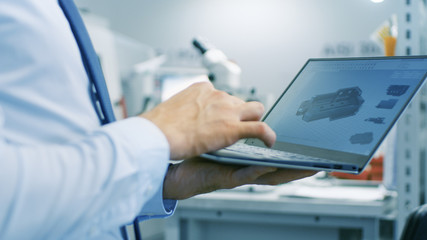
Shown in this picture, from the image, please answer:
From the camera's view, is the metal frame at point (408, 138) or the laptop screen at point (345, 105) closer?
the laptop screen at point (345, 105)

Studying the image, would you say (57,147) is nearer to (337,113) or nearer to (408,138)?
(337,113)

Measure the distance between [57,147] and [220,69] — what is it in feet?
4.79

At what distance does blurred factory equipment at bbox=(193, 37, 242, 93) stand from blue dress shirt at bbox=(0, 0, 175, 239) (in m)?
1.33

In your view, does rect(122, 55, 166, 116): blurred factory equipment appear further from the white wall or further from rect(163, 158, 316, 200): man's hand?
rect(163, 158, 316, 200): man's hand

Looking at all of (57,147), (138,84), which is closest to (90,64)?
(57,147)

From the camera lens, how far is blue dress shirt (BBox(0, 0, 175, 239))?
39 centimetres

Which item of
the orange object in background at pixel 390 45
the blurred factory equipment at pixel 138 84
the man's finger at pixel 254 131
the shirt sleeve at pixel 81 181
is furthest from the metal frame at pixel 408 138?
the blurred factory equipment at pixel 138 84

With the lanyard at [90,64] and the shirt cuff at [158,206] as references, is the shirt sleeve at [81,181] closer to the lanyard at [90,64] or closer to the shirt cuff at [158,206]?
the lanyard at [90,64]

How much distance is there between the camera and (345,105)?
1.91ft

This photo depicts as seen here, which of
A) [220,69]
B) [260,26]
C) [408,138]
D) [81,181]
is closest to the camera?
[81,181]

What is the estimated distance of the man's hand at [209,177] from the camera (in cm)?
57

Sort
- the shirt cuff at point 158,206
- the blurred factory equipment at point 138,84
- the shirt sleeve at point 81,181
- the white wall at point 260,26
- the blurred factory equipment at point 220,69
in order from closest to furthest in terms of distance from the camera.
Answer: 1. the shirt sleeve at point 81,181
2. the shirt cuff at point 158,206
3. the blurred factory equipment at point 220,69
4. the blurred factory equipment at point 138,84
5. the white wall at point 260,26

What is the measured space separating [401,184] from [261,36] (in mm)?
2161

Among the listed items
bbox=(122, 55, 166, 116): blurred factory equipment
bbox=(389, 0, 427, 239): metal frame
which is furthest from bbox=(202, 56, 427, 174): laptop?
bbox=(122, 55, 166, 116): blurred factory equipment
